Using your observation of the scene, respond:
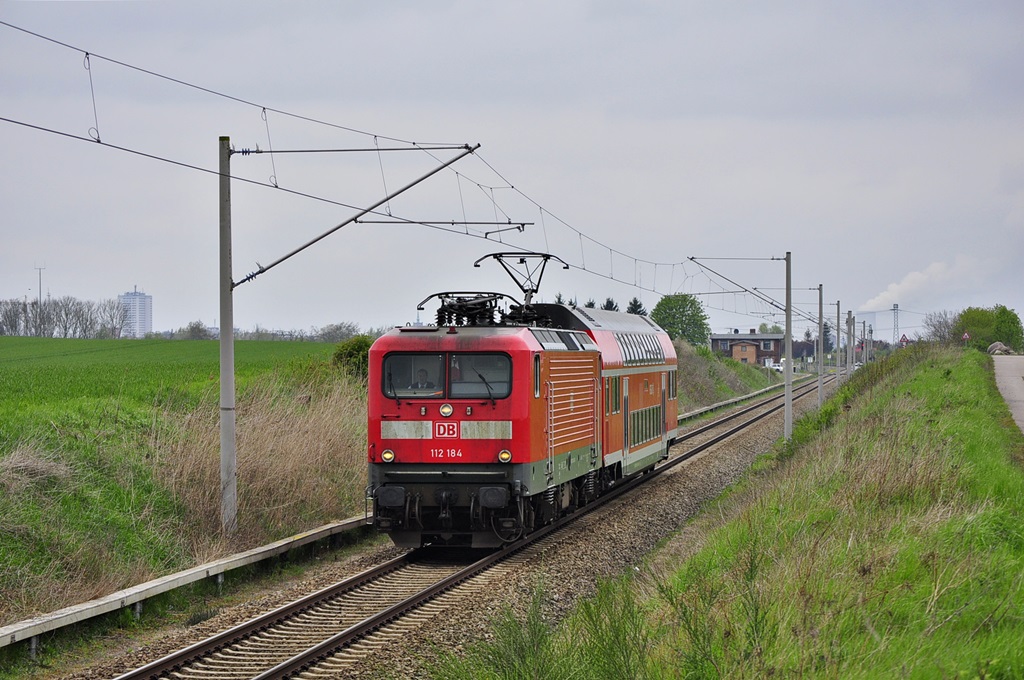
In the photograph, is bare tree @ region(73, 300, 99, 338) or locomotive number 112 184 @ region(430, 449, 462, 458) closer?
locomotive number 112 184 @ region(430, 449, 462, 458)

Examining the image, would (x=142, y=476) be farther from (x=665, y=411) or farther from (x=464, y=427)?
(x=665, y=411)

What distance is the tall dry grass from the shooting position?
1496cm

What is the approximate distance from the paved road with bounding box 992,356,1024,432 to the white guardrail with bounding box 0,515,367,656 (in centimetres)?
1503

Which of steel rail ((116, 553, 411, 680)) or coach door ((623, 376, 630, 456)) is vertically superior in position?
coach door ((623, 376, 630, 456))

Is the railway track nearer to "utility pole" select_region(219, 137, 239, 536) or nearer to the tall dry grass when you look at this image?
"utility pole" select_region(219, 137, 239, 536)

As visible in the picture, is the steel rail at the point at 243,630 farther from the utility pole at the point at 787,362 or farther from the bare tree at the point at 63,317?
the bare tree at the point at 63,317

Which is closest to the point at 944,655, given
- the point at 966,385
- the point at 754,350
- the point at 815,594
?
the point at 815,594

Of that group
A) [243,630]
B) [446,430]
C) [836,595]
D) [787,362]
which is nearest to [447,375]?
[446,430]

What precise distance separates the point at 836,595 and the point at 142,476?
1040cm

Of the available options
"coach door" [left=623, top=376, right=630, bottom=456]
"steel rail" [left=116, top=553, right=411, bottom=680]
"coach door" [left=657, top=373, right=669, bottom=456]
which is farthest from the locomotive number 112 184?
"coach door" [left=657, top=373, right=669, bottom=456]

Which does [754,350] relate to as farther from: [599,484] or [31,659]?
[31,659]

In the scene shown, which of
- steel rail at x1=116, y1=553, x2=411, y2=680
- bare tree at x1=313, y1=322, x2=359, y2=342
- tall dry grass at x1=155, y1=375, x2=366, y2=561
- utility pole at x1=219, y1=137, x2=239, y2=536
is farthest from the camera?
bare tree at x1=313, y1=322, x2=359, y2=342

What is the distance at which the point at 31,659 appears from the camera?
32.2 feet

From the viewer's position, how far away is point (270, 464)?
16359 millimetres
